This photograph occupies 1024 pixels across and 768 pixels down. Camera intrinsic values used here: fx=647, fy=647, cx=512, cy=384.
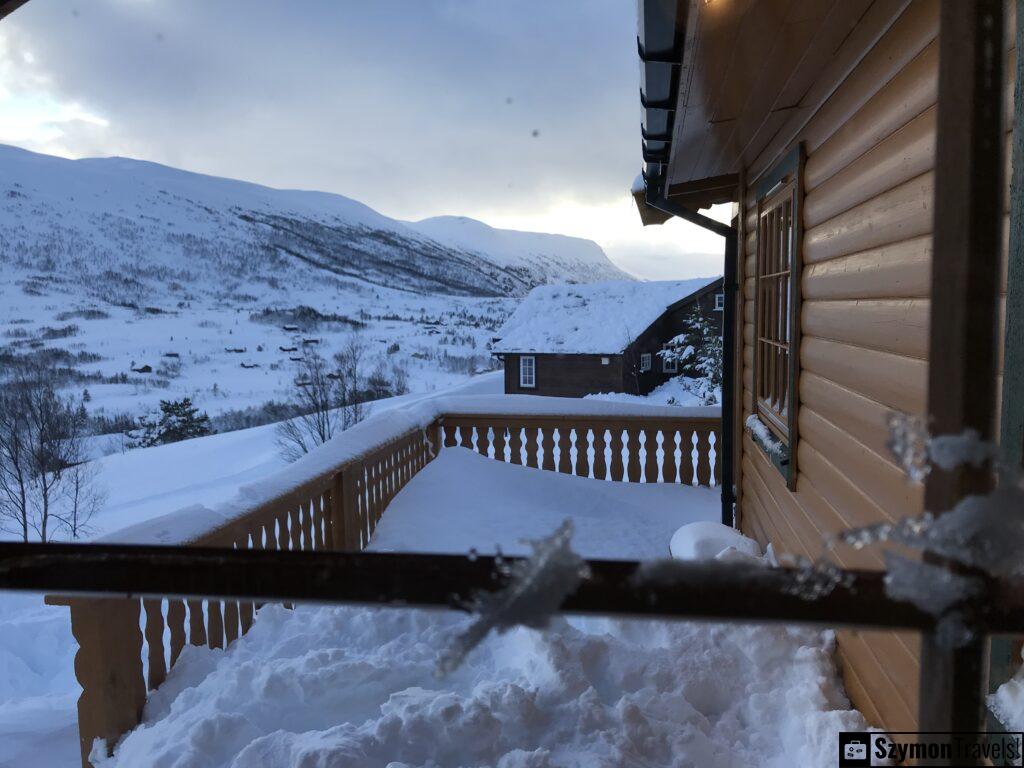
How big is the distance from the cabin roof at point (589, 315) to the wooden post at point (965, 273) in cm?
2006

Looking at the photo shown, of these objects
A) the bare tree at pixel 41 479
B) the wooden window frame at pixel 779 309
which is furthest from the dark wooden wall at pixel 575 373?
the wooden window frame at pixel 779 309

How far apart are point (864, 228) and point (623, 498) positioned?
12.6ft

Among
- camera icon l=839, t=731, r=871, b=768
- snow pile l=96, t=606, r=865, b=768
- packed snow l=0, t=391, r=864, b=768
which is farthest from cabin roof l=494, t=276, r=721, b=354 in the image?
camera icon l=839, t=731, r=871, b=768

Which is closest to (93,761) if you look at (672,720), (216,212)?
(672,720)

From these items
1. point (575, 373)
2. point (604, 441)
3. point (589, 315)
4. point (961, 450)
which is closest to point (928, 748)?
point (961, 450)

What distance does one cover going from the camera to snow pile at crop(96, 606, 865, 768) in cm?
192

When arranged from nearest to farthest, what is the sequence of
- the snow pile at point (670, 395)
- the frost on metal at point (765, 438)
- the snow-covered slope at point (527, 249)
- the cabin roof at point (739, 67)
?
the cabin roof at point (739, 67) < the frost on metal at point (765, 438) < the snow pile at point (670, 395) < the snow-covered slope at point (527, 249)

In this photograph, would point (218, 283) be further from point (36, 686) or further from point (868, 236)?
point (868, 236)

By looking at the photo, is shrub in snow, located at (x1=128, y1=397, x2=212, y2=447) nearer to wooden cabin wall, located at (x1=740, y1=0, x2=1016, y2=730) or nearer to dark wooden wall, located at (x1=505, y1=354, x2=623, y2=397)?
dark wooden wall, located at (x1=505, y1=354, x2=623, y2=397)

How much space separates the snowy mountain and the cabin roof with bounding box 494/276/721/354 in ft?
120

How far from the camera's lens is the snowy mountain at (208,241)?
2218 inches

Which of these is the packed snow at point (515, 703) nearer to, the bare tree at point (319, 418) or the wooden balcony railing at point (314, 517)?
the wooden balcony railing at point (314, 517)

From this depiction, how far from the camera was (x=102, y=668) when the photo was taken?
2.12 metres

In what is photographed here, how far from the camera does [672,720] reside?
6.75 ft
